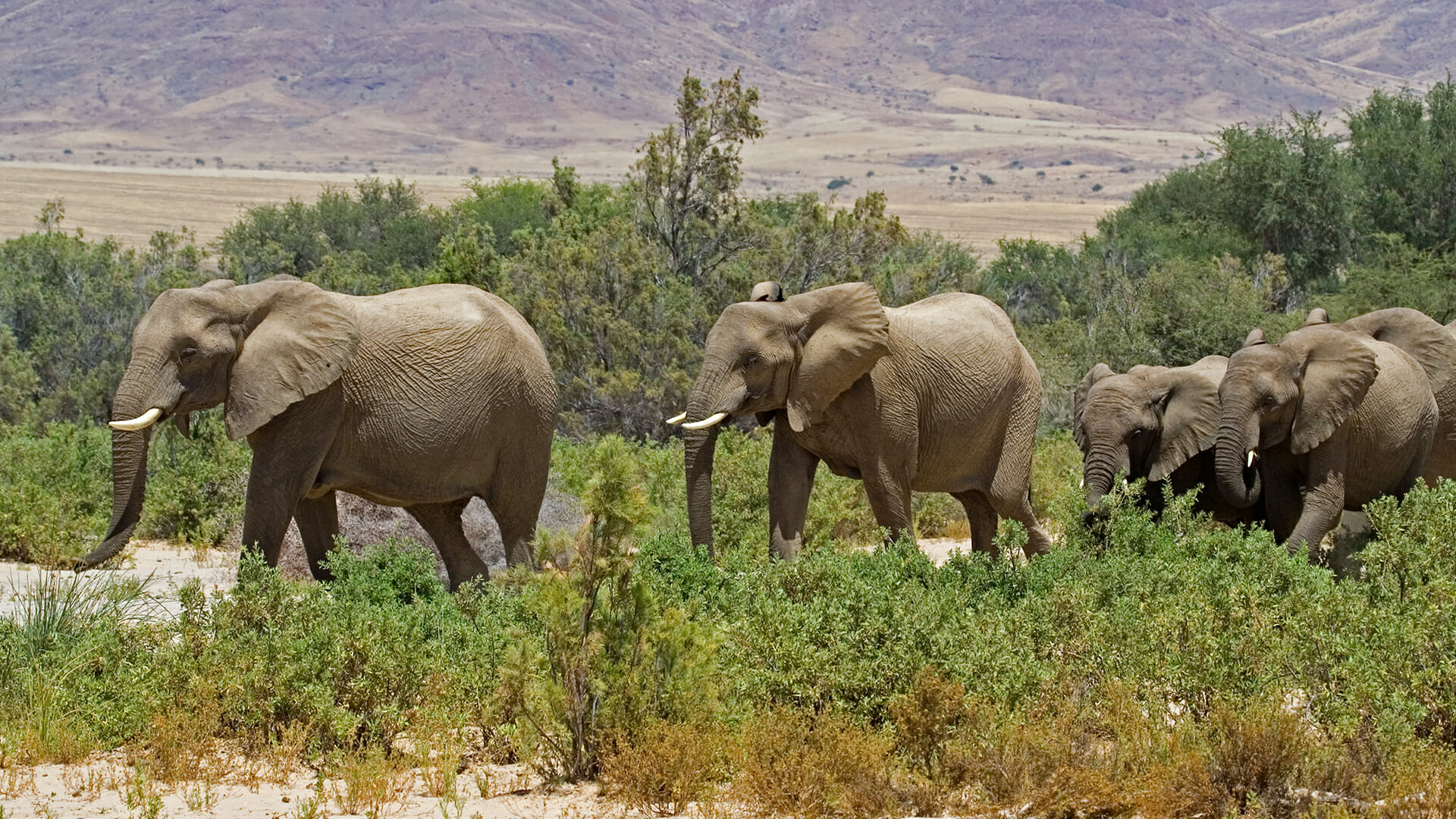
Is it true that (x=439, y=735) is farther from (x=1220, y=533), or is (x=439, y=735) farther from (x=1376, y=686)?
(x=1220, y=533)

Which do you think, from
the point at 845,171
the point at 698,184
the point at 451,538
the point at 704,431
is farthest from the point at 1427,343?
the point at 845,171

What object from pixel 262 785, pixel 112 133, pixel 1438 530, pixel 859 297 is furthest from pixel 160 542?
pixel 112 133

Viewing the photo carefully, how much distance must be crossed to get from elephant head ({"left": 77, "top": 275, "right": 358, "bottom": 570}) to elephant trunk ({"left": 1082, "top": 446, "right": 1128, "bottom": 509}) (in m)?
4.78

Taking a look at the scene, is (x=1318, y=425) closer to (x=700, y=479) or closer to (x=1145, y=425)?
(x=1145, y=425)

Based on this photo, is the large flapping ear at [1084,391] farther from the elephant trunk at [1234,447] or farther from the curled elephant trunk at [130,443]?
the curled elephant trunk at [130,443]

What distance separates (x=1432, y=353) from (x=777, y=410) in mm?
5036

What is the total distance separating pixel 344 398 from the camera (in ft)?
30.7

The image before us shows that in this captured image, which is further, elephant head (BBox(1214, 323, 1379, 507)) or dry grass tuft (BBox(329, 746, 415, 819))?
elephant head (BBox(1214, 323, 1379, 507))

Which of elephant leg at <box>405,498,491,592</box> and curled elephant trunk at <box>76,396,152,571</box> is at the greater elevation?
curled elephant trunk at <box>76,396,152,571</box>

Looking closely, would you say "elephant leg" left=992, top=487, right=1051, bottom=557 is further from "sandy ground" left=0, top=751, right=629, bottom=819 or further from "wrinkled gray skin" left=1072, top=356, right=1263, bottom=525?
"sandy ground" left=0, top=751, right=629, bottom=819

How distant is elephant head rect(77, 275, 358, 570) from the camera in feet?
29.1

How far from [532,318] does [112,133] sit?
471 ft

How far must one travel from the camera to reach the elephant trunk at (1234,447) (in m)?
10.7

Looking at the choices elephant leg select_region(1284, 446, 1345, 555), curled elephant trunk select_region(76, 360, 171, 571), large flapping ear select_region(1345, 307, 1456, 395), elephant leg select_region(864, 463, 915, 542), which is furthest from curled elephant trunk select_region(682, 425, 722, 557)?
large flapping ear select_region(1345, 307, 1456, 395)
